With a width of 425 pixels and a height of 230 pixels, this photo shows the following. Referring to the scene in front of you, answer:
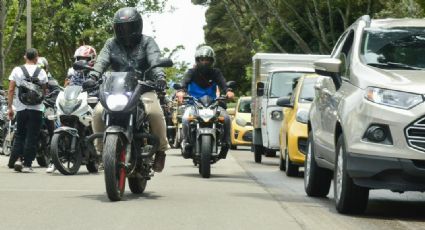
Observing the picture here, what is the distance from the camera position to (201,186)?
14.0 meters

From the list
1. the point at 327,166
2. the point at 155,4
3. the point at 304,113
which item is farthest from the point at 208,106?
the point at 155,4

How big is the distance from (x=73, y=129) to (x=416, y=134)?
24.9 feet

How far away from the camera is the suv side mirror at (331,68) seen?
35.7 feet

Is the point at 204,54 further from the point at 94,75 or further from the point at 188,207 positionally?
the point at 188,207

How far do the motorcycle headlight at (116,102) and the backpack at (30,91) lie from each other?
5.64 m

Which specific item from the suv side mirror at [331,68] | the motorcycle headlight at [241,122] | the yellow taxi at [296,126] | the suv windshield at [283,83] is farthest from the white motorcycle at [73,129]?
the motorcycle headlight at [241,122]

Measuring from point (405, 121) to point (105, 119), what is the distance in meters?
3.37

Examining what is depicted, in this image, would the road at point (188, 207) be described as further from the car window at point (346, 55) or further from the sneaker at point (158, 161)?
the car window at point (346, 55)

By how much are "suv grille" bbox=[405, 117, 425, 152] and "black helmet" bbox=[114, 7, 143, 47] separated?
368 cm

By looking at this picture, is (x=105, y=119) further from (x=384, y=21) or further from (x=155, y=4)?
(x=155, y=4)

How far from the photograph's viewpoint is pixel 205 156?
15.9m

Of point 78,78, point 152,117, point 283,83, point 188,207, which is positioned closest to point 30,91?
point 78,78

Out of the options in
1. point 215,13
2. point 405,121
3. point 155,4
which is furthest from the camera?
point 215,13

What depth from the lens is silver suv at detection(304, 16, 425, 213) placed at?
31.7 feet
